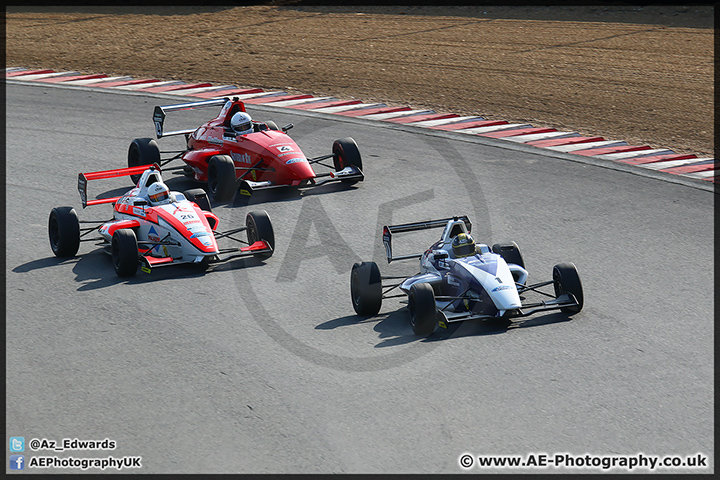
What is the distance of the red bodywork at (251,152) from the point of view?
611 inches

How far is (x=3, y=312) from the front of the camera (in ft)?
35.5

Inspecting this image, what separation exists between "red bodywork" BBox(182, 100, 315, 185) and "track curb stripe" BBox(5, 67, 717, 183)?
512 cm

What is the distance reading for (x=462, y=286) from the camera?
1041cm

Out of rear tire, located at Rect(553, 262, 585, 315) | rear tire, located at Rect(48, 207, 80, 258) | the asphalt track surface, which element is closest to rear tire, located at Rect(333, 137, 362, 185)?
the asphalt track surface

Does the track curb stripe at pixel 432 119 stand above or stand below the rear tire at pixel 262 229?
above

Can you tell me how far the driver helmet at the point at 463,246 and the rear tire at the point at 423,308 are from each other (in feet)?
3.38

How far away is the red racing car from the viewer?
15.5 meters

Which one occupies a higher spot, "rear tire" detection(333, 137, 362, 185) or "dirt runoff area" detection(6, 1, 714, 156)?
"dirt runoff area" detection(6, 1, 714, 156)
